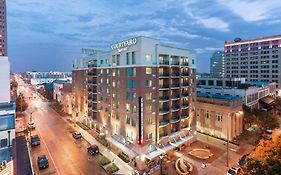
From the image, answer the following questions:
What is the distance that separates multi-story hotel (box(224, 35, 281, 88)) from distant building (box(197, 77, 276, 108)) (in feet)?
80.9

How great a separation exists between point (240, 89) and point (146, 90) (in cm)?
3878

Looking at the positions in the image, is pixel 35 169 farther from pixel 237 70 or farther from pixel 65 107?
pixel 237 70

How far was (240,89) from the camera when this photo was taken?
199 feet

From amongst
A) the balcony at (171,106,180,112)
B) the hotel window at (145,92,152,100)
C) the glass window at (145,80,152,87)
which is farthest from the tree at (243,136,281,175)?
the glass window at (145,80,152,87)

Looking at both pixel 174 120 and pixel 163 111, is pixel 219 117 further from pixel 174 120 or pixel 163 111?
pixel 163 111

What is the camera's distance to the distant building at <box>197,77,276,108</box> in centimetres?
6071

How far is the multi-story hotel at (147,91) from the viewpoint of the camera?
37594 millimetres

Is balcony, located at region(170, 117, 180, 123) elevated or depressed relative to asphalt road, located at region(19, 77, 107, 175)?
elevated

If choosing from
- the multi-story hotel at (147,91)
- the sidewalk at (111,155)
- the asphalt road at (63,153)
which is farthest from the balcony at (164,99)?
the asphalt road at (63,153)

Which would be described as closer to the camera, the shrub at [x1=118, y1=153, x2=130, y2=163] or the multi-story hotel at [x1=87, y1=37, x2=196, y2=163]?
the multi-story hotel at [x1=87, y1=37, x2=196, y2=163]

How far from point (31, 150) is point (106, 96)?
70.8 feet

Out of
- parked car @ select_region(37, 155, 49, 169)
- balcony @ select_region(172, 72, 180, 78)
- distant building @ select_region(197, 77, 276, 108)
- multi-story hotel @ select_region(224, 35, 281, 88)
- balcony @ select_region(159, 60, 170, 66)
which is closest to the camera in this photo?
parked car @ select_region(37, 155, 49, 169)

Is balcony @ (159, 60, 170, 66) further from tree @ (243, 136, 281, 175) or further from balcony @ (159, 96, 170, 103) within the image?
tree @ (243, 136, 281, 175)

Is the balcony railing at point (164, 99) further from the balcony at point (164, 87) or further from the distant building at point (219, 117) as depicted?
the distant building at point (219, 117)
